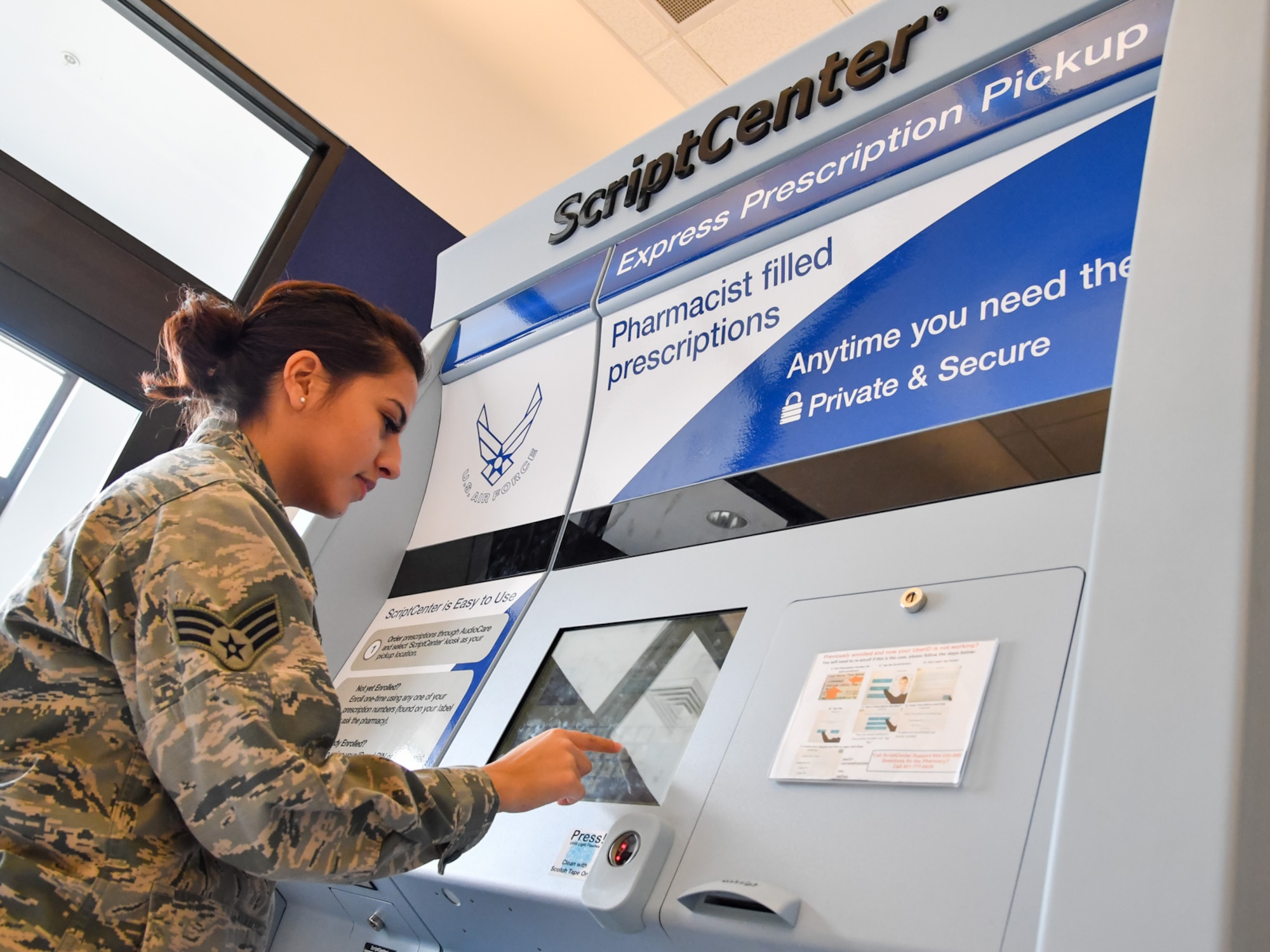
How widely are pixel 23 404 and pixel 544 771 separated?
2.77 meters

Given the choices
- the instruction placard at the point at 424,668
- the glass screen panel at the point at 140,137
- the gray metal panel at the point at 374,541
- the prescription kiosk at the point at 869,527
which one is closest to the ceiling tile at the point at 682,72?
the glass screen panel at the point at 140,137

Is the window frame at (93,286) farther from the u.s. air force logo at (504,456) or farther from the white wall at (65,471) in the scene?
the u.s. air force logo at (504,456)

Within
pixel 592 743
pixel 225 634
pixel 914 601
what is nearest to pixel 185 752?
pixel 225 634

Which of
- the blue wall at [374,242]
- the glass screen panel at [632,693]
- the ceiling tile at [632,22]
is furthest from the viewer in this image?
the ceiling tile at [632,22]

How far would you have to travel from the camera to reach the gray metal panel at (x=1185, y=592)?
63 centimetres

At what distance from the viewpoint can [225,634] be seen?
958mm

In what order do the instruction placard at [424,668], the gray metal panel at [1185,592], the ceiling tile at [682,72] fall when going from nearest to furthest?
the gray metal panel at [1185,592] < the instruction placard at [424,668] < the ceiling tile at [682,72]

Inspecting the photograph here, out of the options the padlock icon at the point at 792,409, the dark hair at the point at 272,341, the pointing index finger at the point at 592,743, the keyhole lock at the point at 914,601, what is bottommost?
the pointing index finger at the point at 592,743

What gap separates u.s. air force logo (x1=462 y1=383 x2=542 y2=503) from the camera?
6.47ft

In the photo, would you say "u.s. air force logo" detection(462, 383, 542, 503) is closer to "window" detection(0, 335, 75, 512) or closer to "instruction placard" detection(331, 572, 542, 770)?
"instruction placard" detection(331, 572, 542, 770)

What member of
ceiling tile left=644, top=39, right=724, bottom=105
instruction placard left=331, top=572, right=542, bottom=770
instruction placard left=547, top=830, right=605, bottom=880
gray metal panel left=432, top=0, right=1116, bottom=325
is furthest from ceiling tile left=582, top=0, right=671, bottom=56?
instruction placard left=547, top=830, right=605, bottom=880

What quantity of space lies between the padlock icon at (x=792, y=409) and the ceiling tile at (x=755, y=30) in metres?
2.80

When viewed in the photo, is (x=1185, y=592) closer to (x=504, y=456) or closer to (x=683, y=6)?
(x=504, y=456)

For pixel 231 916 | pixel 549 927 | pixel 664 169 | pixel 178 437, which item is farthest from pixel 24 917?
pixel 178 437
